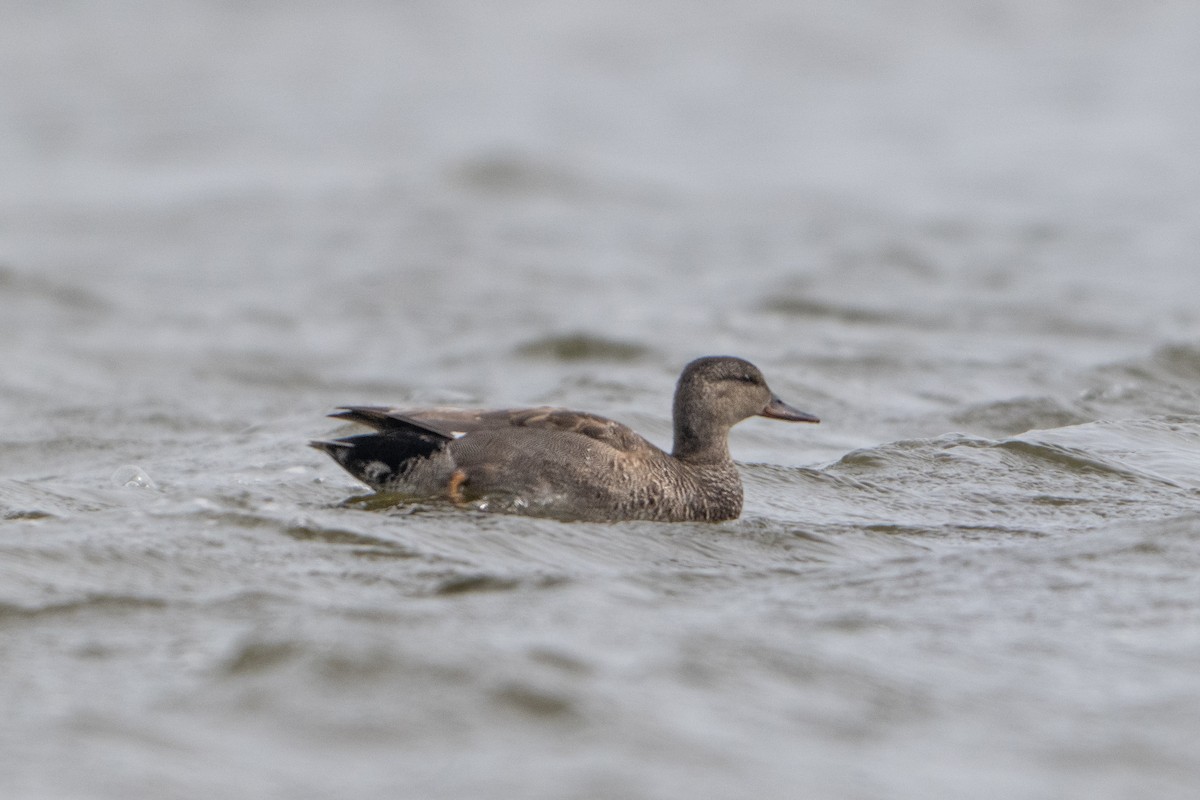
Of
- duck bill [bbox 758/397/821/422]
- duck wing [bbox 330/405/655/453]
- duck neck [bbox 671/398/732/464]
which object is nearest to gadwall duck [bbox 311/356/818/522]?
duck wing [bbox 330/405/655/453]

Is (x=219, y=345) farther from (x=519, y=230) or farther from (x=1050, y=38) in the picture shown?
(x=1050, y=38)

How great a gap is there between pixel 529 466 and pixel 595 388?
190 inches

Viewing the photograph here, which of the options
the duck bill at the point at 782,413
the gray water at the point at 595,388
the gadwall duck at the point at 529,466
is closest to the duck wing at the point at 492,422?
the gadwall duck at the point at 529,466

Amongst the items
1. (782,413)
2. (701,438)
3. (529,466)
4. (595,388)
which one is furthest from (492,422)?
(595,388)

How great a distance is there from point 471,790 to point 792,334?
10889mm

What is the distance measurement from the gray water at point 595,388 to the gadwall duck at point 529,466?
188 millimetres

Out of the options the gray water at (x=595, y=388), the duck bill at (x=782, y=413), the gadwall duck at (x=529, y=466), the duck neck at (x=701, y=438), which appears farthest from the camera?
the duck bill at (x=782, y=413)

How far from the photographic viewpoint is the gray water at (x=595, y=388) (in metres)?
5.87

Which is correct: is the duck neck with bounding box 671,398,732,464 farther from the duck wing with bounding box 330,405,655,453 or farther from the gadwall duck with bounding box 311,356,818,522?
the duck wing with bounding box 330,405,655,453

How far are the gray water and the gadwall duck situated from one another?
0.19m

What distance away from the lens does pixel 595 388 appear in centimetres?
1326

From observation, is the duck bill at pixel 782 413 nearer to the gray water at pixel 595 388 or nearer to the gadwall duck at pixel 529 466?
the gray water at pixel 595 388

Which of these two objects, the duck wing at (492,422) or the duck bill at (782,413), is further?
the duck bill at (782,413)

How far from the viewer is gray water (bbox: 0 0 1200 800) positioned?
5.87 meters
